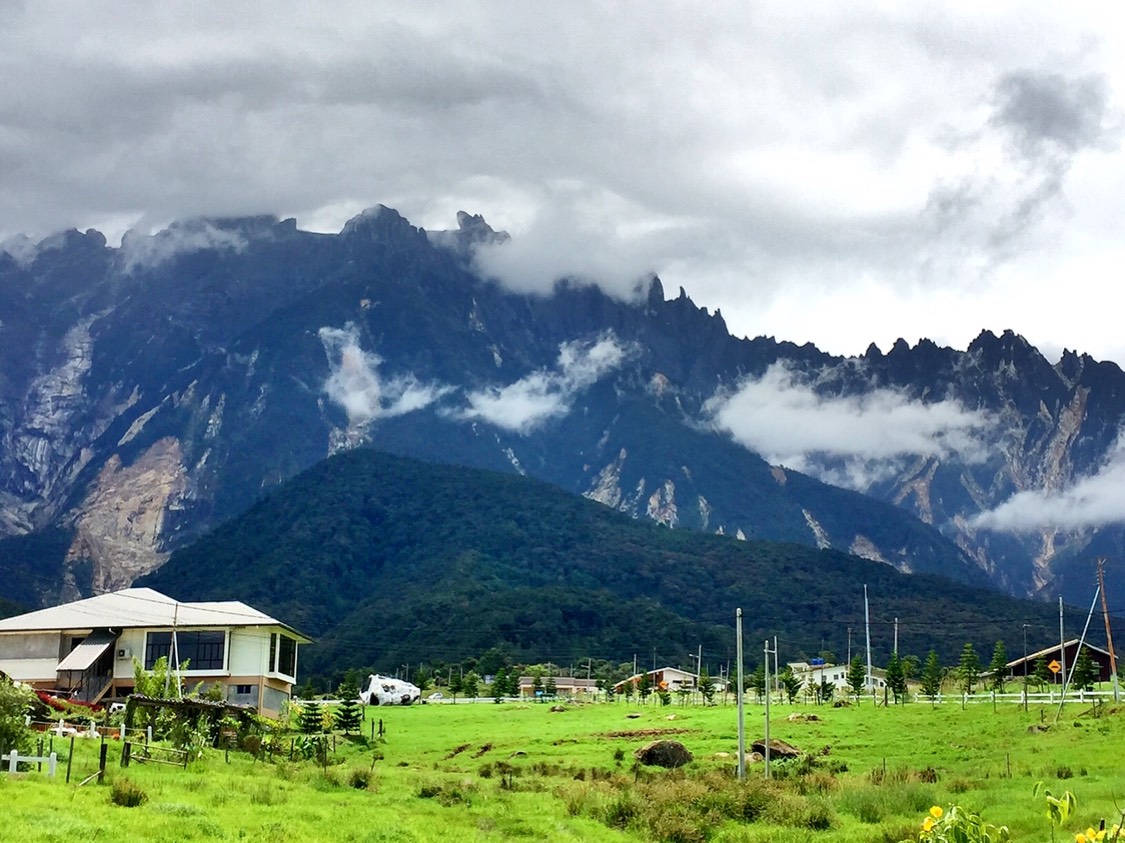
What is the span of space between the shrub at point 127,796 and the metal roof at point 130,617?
1834 inches

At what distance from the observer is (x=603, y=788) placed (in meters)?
46.4

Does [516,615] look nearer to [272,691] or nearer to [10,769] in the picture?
[272,691]

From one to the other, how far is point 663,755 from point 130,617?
142 ft

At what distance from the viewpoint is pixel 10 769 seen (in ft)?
122

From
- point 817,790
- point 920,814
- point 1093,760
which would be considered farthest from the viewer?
point 1093,760

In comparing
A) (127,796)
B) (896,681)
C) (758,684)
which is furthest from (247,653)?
(127,796)

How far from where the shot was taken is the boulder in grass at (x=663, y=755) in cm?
5822

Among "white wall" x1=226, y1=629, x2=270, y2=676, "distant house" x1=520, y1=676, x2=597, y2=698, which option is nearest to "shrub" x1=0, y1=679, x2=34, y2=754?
"white wall" x1=226, y1=629, x2=270, y2=676

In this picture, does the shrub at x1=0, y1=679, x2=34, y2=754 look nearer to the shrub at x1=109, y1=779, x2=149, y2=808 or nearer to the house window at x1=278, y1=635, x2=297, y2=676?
the shrub at x1=109, y1=779, x2=149, y2=808

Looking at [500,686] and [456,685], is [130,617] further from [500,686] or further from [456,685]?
[456,685]

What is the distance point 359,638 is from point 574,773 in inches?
5161

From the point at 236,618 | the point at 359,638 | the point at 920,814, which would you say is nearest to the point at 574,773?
the point at 920,814

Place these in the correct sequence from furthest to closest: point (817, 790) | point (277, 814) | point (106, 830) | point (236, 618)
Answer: point (236, 618), point (817, 790), point (277, 814), point (106, 830)

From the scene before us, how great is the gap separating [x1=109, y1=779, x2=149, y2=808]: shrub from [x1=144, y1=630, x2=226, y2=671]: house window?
Answer: 49702mm
